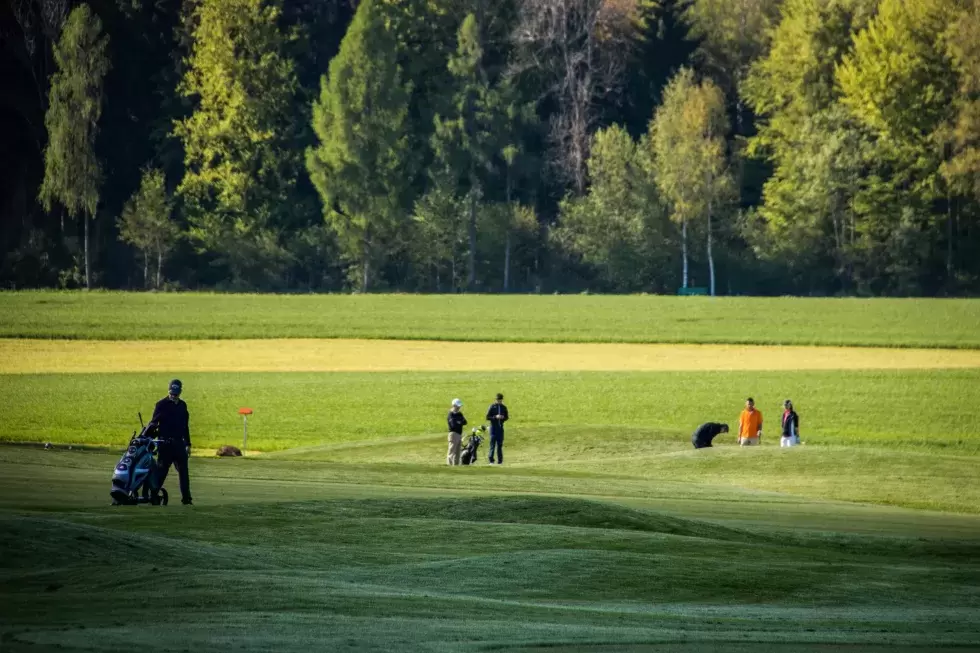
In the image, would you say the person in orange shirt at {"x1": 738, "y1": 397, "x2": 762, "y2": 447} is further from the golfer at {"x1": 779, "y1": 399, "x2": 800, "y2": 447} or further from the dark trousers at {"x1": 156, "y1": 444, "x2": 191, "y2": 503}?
the dark trousers at {"x1": 156, "y1": 444, "x2": 191, "y2": 503}

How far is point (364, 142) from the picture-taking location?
356 ft

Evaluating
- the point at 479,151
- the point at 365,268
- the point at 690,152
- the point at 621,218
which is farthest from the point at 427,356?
the point at 479,151

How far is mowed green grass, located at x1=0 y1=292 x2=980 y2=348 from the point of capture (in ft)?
229

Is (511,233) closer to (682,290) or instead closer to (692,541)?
(682,290)

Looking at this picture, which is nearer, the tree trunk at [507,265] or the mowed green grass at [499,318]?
the mowed green grass at [499,318]

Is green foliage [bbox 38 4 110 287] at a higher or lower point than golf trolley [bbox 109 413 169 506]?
higher

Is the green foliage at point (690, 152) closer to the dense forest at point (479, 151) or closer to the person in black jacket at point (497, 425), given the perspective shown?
the dense forest at point (479, 151)

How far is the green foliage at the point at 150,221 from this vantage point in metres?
107

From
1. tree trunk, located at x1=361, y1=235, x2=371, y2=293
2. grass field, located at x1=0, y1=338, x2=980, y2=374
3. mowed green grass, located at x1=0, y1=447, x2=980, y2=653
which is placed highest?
tree trunk, located at x1=361, y1=235, x2=371, y2=293

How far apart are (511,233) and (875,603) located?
9933cm

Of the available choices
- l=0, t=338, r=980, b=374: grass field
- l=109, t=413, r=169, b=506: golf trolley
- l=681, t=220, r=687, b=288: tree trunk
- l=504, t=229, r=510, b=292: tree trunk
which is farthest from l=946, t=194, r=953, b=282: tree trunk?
Result: l=109, t=413, r=169, b=506: golf trolley

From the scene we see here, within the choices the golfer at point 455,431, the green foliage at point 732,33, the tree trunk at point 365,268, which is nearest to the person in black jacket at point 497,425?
the golfer at point 455,431

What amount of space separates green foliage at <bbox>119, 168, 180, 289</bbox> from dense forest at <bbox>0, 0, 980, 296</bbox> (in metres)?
0.19

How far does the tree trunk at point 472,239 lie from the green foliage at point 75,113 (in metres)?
24.0
